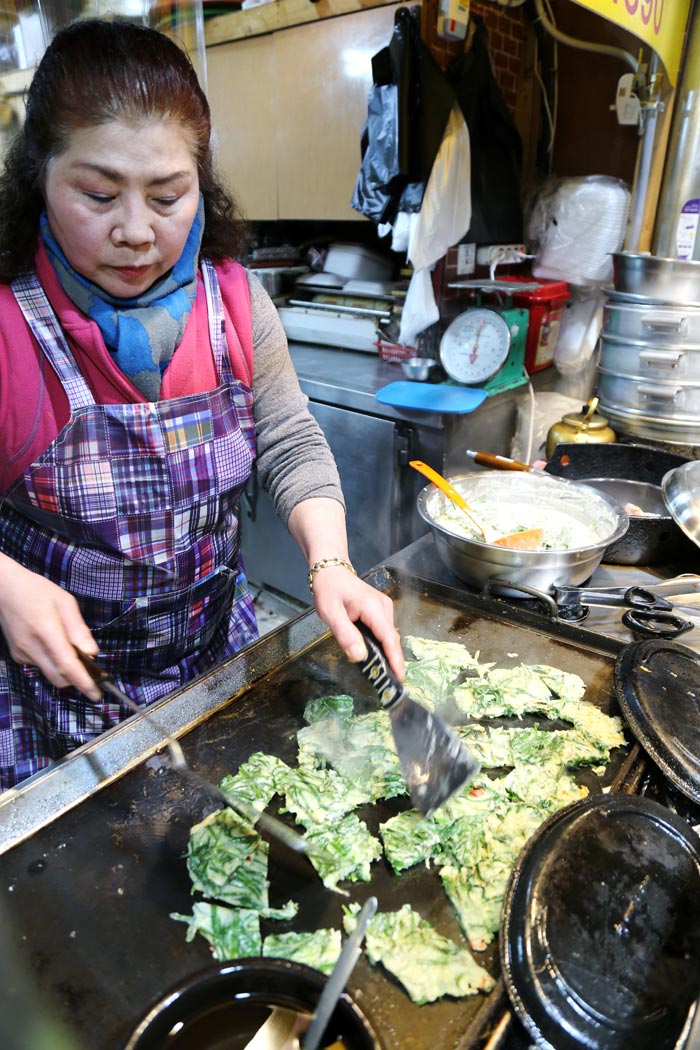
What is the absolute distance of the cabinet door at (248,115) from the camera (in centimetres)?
397

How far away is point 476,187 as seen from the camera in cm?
330

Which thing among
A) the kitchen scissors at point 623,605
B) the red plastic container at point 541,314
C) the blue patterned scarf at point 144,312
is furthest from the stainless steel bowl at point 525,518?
the red plastic container at point 541,314

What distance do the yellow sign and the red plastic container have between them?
0.93 metres

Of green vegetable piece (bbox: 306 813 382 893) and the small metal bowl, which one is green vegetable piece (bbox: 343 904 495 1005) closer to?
green vegetable piece (bbox: 306 813 382 893)

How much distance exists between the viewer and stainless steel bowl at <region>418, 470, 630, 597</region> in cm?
162

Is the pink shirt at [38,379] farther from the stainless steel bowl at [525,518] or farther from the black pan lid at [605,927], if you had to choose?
the black pan lid at [605,927]

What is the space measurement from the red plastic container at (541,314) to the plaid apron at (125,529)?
82.6 inches

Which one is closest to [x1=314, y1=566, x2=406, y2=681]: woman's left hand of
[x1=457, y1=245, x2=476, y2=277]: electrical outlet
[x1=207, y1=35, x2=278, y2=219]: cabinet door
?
[x1=457, y1=245, x2=476, y2=277]: electrical outlet

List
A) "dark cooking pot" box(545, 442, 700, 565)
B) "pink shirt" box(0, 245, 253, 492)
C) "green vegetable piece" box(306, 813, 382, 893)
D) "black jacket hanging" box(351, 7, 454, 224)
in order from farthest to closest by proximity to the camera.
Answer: "black jacket hanging" box(351, 7, 454, 224) < "dark cooking pot" box(545, 442, 700, 565) < "pink shirt" box(0, 245, 253, 492) < "green vegetable piece" box(306, 813, 382, 893)

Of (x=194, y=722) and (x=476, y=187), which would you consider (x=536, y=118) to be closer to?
(x=476, y=187)

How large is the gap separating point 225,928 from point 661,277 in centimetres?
235

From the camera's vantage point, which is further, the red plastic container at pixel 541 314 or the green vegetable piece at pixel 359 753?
the red plastic container at pixel 541 314

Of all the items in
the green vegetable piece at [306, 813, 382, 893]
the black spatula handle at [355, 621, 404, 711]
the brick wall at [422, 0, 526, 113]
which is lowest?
the green vegetable piece at [306, 813, 382, 893]

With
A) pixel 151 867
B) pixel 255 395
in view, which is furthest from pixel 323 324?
pixel 151 867
